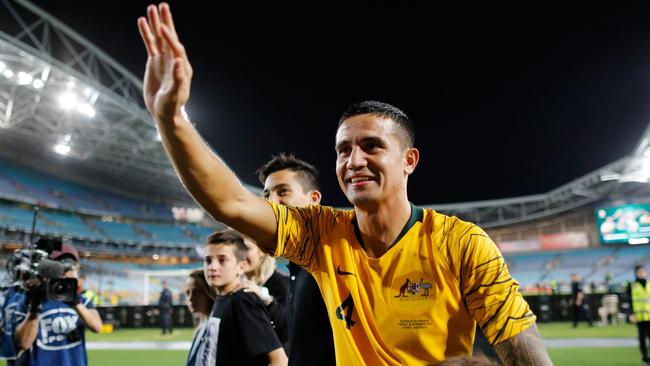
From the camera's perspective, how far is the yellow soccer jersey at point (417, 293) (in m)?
1.88

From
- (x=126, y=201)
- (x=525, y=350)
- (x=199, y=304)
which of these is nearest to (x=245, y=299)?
(x=199, y=304)

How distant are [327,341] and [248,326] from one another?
42.0 inches

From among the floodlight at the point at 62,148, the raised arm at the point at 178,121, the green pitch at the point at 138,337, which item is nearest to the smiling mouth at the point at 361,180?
the raised arm at the point at 178,121

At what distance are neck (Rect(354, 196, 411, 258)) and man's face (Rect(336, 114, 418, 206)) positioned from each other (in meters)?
0.05

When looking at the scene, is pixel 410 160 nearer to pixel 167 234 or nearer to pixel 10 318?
pixel 10 318

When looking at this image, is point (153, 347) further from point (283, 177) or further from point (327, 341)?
point (327, 341)

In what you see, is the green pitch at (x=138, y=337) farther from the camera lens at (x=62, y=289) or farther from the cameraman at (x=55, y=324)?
the camera lens at (x=62, y=289)

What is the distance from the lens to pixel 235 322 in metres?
3.33

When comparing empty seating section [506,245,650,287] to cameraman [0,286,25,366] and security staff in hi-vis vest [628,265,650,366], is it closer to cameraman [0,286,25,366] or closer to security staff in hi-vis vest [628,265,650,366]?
security staff in hi-vis vest [628,265,650,366]

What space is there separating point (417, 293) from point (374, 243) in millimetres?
A: 322

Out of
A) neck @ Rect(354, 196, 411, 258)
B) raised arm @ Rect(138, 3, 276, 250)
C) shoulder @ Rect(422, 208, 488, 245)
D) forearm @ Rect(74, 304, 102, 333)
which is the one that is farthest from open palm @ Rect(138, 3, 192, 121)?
forearm @ Rect(74, 304, 102, 333)

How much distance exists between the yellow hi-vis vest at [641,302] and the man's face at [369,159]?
10.0 meters

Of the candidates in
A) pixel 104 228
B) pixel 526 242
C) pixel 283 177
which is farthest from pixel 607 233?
pixel 104 228

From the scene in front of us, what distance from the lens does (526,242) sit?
152 feet
